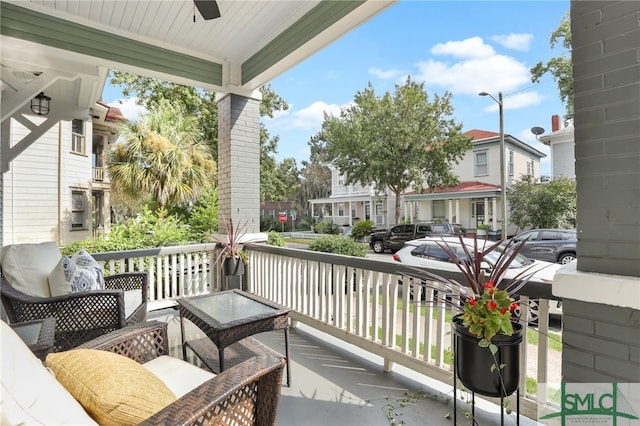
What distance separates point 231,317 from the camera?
87.4 inches

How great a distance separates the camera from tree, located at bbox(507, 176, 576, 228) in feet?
33.3

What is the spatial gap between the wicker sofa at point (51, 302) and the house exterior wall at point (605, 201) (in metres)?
2.73

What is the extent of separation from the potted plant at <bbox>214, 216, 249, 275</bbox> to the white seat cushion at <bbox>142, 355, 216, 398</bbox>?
237cm

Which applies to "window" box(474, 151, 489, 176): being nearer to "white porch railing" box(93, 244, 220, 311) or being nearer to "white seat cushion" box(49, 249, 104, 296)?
"white porch railing" box(93, 244, 220, 311)

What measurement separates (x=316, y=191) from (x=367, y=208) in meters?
10.6

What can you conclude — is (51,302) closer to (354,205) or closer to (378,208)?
(378,208)

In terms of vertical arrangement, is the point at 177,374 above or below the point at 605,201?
below

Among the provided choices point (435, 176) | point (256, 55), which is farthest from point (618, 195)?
point (435, 176)

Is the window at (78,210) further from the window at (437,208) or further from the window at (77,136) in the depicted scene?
the window at (437,208)

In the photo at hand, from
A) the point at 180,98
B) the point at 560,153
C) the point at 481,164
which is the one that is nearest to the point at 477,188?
the point at 481,164

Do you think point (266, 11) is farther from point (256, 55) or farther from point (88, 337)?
point (88, 337)

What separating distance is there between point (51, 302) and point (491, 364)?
2.68 m

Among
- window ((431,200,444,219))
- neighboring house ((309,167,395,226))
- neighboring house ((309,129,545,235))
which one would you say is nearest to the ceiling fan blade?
neighboring house ((309,129,545,235))

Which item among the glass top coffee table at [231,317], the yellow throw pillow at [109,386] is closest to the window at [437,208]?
the glass top coffee table at [231,317]
